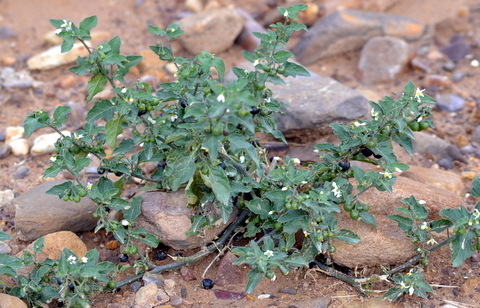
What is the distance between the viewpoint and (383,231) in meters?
3.72

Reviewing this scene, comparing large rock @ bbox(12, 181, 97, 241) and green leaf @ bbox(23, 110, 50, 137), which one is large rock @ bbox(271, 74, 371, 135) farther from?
green leaf @ bbox(23, 110, 50, 137)

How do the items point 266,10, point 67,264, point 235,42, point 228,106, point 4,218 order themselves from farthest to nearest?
1. point 266,10
2. point 235,42
3. point 4,218
4. point 67,264
5. point 228,106

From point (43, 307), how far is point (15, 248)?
2.83ft

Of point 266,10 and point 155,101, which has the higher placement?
point 155,101

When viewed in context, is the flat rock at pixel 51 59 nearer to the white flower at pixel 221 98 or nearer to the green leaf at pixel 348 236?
the white flower at pixel 221 98

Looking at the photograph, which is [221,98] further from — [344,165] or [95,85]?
[344,165]

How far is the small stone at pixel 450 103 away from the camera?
237 inches

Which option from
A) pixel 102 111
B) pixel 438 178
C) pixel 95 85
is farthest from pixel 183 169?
pixel 438 178

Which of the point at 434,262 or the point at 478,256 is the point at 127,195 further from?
the point at 478,256

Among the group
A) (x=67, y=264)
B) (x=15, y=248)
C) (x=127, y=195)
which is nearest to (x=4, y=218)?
(x=15, y=248)

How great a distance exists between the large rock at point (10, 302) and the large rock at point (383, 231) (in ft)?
6.95

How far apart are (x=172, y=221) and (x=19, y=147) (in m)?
2.27

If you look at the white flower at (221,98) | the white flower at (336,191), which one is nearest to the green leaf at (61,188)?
the white flower at (221,98)

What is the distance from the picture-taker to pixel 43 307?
3.42 meters
